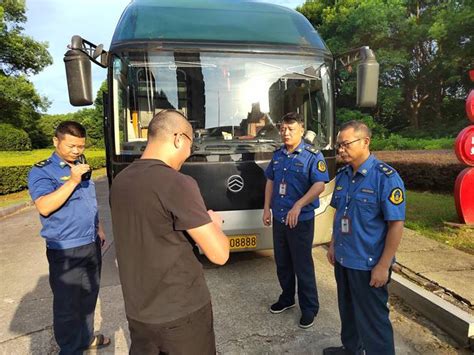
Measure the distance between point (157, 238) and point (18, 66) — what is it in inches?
899

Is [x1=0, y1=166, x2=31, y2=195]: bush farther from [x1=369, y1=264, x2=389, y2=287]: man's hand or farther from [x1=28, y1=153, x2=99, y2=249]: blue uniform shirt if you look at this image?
[x1=369, y1=264, x2=389, y2=287]: man's hand

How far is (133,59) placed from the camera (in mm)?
3979

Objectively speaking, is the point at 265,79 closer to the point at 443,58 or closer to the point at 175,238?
the point at 175,238

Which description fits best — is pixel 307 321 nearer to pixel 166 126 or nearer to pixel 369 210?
pixel 369 210

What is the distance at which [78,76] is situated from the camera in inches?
154

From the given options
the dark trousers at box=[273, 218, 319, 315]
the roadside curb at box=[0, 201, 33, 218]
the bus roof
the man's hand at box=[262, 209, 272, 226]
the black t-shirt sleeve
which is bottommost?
the roadside curb at box=[0, 201, 33, 218]

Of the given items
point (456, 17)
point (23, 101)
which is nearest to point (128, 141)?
point (23, 101)

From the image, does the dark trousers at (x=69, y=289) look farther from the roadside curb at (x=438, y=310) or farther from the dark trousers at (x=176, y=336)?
the roadside curb at (x=438, y=310)

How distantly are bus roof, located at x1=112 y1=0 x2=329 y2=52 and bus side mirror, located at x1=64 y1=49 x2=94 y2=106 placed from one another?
438 millimetres

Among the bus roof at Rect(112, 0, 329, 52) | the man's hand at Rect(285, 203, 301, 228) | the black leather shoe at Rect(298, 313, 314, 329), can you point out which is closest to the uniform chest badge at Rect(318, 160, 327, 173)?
the man's hand at Rect(285, 203, 301, 228)

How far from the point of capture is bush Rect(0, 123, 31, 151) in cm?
1908

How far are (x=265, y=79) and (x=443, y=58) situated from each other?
23.1 meters

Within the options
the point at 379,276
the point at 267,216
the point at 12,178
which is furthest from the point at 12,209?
the point at 379,276

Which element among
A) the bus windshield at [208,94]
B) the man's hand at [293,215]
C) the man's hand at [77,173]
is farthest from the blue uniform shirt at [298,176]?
the man's hand at [77,173]
